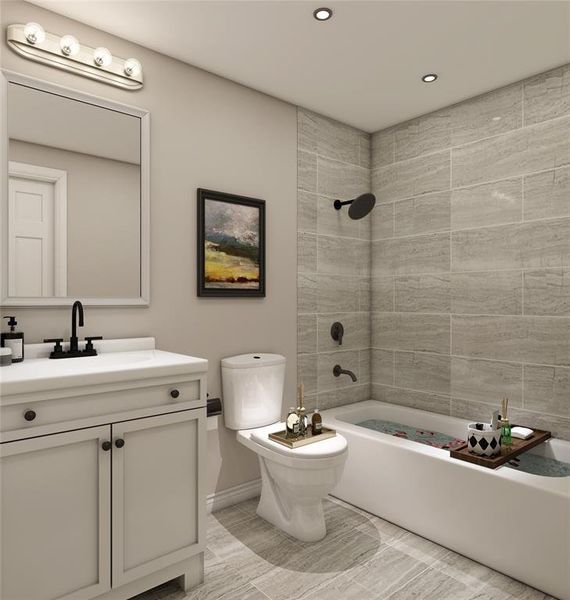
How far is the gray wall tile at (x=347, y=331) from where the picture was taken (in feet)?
10.3

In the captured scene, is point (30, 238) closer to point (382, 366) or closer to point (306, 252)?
point (306, 252)

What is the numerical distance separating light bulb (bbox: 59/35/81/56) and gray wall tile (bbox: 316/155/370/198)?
1614 millimetres

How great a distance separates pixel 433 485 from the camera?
2.24 metres

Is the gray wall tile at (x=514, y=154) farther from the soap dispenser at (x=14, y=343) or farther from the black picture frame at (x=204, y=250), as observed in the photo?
the soap dispenser at (x=14, y=343)

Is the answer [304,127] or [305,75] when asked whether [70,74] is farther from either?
[304,127]

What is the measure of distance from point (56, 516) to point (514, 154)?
9.56 feet

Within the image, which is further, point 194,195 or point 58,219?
point 194,195

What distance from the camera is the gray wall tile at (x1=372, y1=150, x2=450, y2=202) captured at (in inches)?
120

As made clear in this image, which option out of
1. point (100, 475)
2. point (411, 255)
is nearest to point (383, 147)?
point (411, 255)

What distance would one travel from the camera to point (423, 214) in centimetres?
314

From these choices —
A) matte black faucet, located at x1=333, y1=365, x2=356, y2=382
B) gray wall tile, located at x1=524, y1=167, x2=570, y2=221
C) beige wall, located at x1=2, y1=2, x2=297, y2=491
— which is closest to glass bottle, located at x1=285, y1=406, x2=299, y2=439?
beige wall, located at x1=2, y1=2, x2=297, y2=491

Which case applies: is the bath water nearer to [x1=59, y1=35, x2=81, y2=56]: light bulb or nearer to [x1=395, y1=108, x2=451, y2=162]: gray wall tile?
[x1=395, y1=108, x2=451, y2=162]: gray wall tile

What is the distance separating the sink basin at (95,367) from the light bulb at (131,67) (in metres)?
1.32

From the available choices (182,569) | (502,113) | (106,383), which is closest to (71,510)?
(106,383)
